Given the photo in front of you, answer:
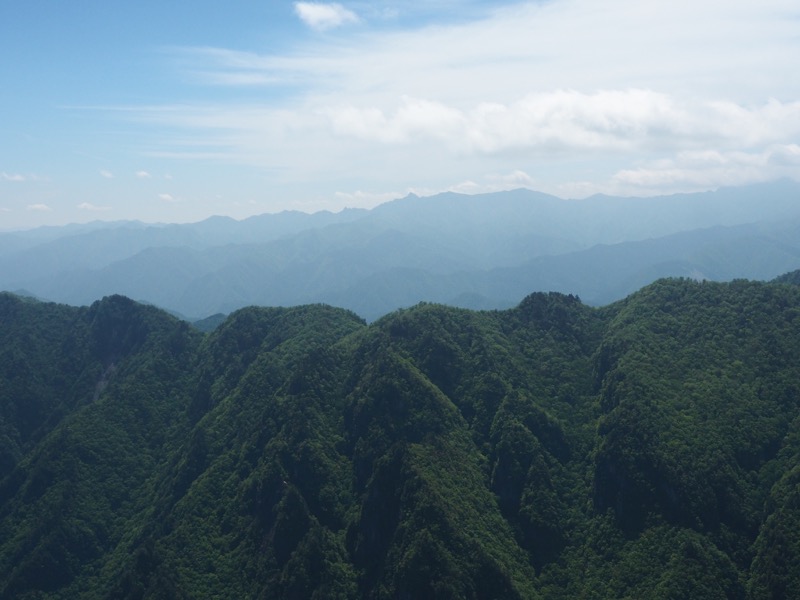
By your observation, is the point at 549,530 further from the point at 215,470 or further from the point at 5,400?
the point at 5,400

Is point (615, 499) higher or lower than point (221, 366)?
lower

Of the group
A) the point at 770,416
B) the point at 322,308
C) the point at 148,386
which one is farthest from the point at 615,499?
the point at 148,386

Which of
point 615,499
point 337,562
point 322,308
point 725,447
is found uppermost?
point 322,308

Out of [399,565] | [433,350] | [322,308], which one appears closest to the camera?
[399,565]

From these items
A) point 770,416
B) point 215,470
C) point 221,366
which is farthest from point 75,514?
point 770,416

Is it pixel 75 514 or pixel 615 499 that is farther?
pixel 75 514

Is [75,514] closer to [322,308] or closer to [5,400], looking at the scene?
[5,400]

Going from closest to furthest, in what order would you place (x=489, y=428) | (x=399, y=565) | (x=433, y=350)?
(x=399, y=565)
(x=489, y=428)
(x=433, y=350)
